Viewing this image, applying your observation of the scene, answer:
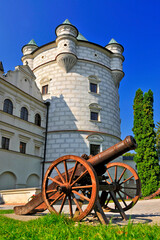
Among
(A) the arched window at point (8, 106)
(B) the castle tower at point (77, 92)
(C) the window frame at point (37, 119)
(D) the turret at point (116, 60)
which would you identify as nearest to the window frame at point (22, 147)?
(B) the castle tower at point (77, 92)

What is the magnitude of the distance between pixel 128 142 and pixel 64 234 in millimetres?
2442

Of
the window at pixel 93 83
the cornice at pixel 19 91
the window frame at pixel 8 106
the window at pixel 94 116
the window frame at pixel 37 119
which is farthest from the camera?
the window at pixel 93 83

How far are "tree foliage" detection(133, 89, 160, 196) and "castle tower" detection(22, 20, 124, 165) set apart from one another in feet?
10.3

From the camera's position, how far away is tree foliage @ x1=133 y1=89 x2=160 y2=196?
16797 millimetres

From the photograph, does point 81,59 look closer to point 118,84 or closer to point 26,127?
point 118,84

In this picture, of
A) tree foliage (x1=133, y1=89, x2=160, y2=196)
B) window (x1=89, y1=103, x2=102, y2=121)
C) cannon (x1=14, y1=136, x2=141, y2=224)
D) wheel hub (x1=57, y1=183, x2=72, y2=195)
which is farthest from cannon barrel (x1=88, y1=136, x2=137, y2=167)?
window (x1=89, y1=103, x2=102, y2=121)

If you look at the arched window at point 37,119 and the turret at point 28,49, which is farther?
the turret at point 28,49

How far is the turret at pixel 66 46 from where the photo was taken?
20328 millimetres

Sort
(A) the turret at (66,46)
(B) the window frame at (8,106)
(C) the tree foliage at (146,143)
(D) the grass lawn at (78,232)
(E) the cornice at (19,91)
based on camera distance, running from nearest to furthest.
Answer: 1. (D) the grass lawn at (78,232)
2. (B) the window frame at (8,106)
3. (E) the cornice at (19,91)
4. (C) the tree foliage at (146,143)
5. (A) the turret at (66,46)

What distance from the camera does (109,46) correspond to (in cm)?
2427

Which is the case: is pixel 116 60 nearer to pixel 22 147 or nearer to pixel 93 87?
pixel 93 87

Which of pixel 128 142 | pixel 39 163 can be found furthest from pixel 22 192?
pixel 128 142

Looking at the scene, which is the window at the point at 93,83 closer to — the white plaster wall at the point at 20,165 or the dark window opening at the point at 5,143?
the white plaster wall at the point at 20,165

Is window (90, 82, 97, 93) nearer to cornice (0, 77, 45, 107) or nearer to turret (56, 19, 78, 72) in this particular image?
turret (56, 19, 78, 72)
